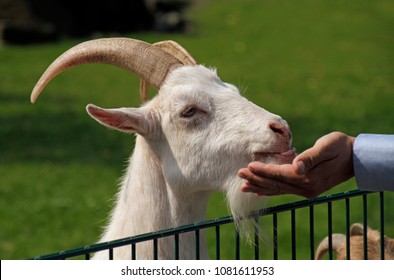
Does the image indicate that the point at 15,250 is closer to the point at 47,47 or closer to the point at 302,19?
the point at 47,47

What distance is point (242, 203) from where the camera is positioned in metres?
5.15

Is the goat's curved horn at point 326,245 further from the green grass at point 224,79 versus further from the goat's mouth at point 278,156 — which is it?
the green grass at point 224,79

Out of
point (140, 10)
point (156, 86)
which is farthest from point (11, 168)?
point (140, 10)

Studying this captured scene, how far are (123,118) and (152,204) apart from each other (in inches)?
18.5

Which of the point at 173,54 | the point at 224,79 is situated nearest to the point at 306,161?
the point at 173,54

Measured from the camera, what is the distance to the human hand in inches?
154

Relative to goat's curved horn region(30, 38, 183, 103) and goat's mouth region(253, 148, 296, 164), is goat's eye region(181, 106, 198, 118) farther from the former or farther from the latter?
goat's mouth region(253, 148, 296, 164)

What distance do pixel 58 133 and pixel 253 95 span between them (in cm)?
477

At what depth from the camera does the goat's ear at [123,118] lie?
16.6ft

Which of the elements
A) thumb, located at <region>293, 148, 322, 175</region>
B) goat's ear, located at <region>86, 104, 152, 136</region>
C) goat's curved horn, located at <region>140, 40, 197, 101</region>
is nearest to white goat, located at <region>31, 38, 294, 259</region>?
goat's ear, located at <region>86, 104, 152, 136</region>

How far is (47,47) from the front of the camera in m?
25.3

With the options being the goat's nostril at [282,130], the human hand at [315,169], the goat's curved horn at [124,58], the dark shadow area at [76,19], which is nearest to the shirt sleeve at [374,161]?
the human hand at [315,169]

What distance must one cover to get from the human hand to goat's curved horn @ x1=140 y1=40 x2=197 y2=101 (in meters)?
1.73

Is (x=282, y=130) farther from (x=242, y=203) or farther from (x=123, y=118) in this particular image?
(x=123, y=118)
